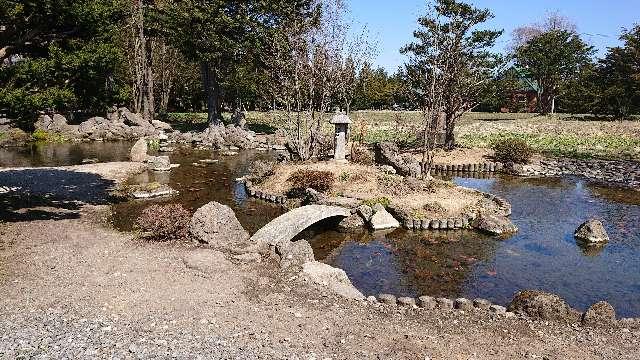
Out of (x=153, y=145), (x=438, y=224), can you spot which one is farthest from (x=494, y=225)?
(x=153, y=145)

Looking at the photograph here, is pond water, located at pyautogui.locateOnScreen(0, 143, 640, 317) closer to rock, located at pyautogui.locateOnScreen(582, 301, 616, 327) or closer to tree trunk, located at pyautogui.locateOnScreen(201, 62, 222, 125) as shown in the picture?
rock, located at pyautogui.locateOnScreen(582, 301, 616, 327)

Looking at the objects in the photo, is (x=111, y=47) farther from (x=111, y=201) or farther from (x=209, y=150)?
(x=209, y=150)

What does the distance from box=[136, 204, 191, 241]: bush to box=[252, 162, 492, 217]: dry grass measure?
7248 mm

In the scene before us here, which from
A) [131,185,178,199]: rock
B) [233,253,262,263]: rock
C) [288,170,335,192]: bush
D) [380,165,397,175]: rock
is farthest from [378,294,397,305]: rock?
[131,185,178,199]: rock

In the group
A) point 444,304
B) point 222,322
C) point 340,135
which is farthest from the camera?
point 340,135

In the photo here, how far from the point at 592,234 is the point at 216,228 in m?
12.1

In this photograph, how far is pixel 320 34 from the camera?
27094 millimetres

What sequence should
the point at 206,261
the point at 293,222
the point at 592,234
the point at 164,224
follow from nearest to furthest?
1. the point at 206,261
2. the point at 164,224
3. the point at 293,222
4. the point at 592,234

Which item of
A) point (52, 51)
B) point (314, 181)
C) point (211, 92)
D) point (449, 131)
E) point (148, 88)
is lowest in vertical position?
point (314, 181)

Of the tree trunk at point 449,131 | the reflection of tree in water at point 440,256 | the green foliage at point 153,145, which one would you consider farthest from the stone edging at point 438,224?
the green foliage at point 153,145

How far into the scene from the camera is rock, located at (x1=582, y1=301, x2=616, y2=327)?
955cm

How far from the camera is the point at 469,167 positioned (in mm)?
29422

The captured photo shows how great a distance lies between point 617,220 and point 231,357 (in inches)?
670

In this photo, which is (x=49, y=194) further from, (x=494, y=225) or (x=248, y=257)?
(x=494, y=225)
